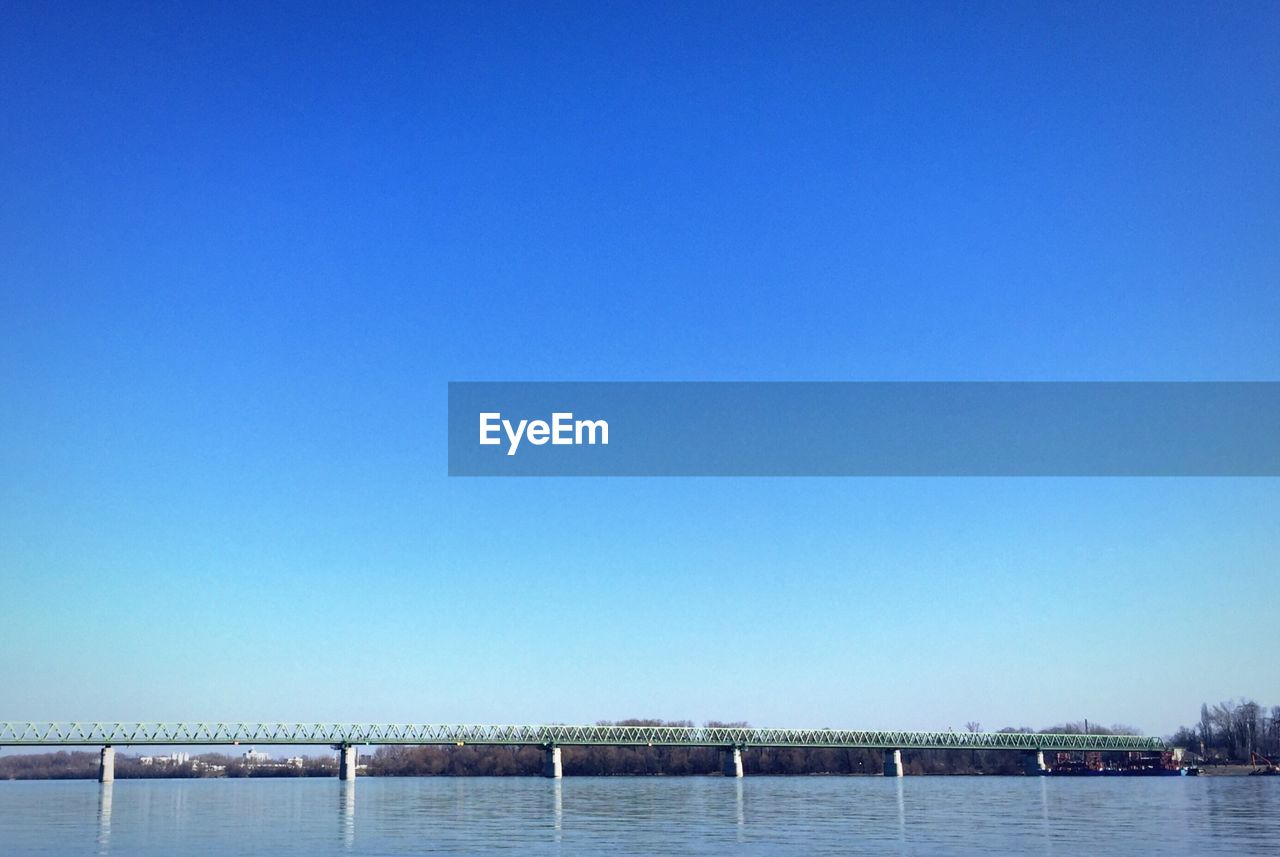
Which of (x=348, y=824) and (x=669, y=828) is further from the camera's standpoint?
(x=348, y=824)

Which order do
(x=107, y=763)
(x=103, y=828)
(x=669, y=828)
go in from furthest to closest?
(x=107, y=763) → (x=103, y=828) → (x=669, y=828)

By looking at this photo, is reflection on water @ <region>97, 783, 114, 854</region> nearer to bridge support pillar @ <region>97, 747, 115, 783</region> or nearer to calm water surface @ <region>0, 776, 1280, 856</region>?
calm water surface @ <region>0, 776, 1280, 856</region>

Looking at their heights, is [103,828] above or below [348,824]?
above

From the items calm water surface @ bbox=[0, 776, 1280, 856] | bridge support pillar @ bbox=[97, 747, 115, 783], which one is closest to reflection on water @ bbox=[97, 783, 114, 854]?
calm water surface @ bbox=[0, 776, 1280, 856]

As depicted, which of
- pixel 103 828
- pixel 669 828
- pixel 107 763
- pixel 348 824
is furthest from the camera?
pixel 107 763

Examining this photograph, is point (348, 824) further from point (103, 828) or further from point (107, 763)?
point (107, 763)

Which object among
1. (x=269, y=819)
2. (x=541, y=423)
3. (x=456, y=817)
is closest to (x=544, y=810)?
(x=456, y=817)

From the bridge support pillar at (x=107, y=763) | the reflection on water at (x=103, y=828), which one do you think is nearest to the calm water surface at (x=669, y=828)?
the reflection on water at (x=103, y=828)

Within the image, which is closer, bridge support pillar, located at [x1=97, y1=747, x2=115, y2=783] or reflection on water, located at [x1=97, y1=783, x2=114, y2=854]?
reflection on water, located at [x1=97, y1=783, x2=114, y2=854]

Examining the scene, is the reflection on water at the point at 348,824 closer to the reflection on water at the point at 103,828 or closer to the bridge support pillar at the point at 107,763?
the reflection on water at the point at 103,828

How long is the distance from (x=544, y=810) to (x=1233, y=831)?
2137 inches

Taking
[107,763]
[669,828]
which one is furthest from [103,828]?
[107,763]

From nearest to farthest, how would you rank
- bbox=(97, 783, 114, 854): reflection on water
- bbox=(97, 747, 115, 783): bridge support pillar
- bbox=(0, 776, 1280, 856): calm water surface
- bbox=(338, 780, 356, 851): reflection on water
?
bbox=(0, 776, 1280, 856): calm water surface
bbox=(97, 783, 114, 854): reflection on water
bbox=(338, 780, 356, 851): reflection on water
bbox=(97, 747, 115, 783): bridge support pillar

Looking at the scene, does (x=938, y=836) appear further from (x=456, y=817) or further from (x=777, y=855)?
(x=456, y=817)
